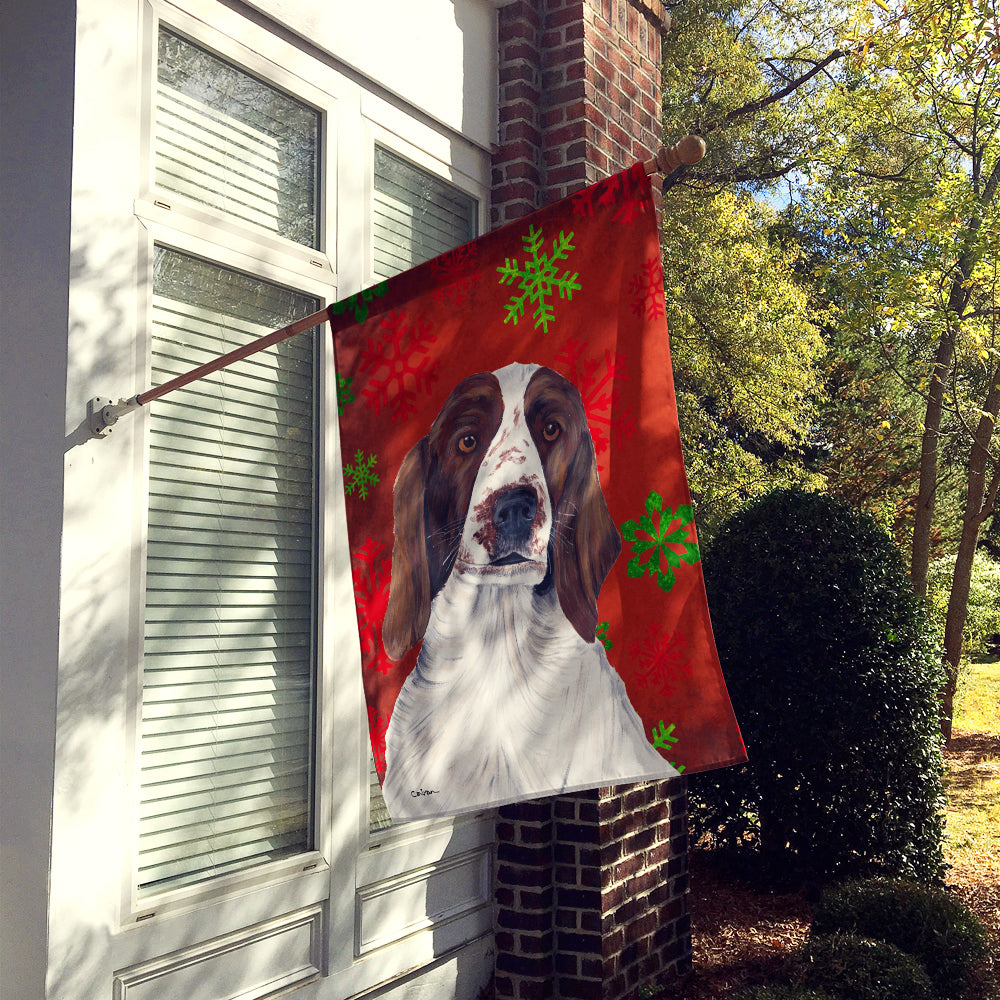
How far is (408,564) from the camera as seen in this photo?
7.94 feet

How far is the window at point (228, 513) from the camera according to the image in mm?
3061

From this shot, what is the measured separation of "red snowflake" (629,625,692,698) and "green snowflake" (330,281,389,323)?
1.06 m

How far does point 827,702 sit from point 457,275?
4190 mm

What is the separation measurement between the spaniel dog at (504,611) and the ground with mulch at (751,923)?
9.42ft

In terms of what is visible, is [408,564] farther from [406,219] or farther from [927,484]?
[927,484]

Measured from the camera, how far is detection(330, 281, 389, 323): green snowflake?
8.27 feet

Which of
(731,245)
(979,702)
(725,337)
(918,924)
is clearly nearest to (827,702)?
(918,924)

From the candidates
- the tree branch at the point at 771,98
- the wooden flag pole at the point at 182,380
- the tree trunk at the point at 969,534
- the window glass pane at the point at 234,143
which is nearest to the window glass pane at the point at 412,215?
the window glass pane at the point at 234,143

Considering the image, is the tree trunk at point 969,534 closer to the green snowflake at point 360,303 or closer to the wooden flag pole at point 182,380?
the wooden flag pole at point 182,380

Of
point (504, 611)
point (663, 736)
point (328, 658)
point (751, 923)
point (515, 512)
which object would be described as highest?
point (515, 512)

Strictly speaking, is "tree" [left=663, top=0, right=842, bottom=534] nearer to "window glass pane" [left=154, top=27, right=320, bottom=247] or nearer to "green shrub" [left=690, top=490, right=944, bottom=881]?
"green shrub" [left=690, top=490, right=944, bottom=881]

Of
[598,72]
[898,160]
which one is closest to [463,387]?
[598,72]

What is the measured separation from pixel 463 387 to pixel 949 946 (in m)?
3.64

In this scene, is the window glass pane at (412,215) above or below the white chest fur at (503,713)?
above
